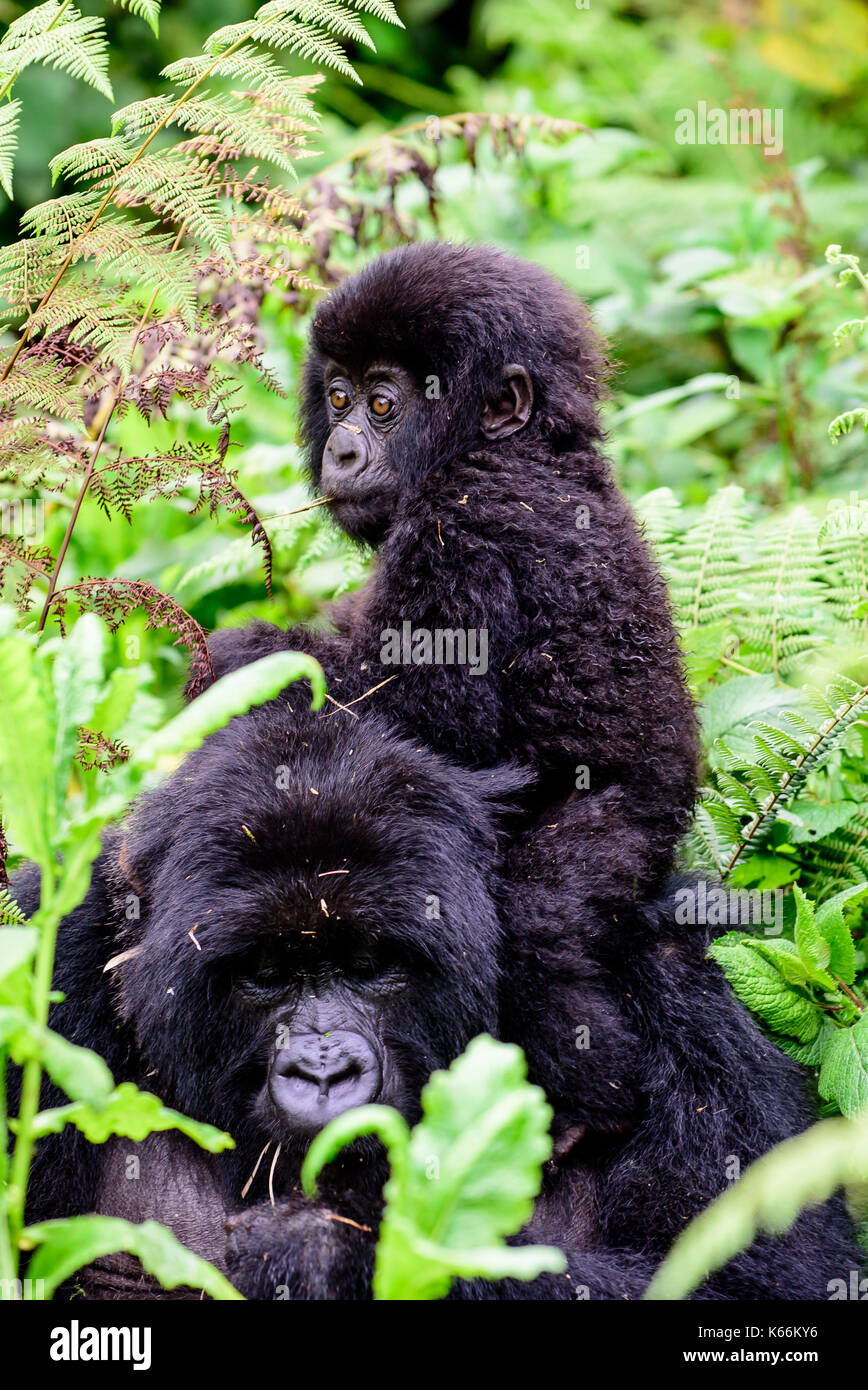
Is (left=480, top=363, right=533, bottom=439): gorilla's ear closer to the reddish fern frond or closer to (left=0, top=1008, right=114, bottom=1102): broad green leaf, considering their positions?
the reddish fern frond

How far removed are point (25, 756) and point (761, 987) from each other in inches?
66.0

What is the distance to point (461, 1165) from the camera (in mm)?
1525

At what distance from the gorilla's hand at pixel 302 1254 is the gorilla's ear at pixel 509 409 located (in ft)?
6.96

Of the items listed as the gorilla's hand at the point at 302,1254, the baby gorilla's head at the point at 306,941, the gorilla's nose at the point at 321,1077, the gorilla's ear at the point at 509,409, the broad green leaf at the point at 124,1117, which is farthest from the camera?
the gorilla's ear at the point at 509,409

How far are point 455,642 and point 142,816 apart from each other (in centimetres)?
86

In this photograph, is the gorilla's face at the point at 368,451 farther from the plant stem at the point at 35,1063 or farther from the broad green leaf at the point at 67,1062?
the broad green leaf at the point at 67,1062

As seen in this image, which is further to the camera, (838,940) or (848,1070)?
(838,940)

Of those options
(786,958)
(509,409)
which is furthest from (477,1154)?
(509,409)

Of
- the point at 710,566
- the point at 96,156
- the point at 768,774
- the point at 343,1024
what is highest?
the point at 96,156

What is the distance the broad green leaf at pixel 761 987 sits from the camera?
281cm

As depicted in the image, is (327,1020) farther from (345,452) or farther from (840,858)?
(345,452)

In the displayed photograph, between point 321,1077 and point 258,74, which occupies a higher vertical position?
point 258,74

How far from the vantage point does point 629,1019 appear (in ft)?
9.49

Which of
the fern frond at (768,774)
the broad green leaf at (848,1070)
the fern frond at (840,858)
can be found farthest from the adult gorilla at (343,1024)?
the fern frond at (840,858)
